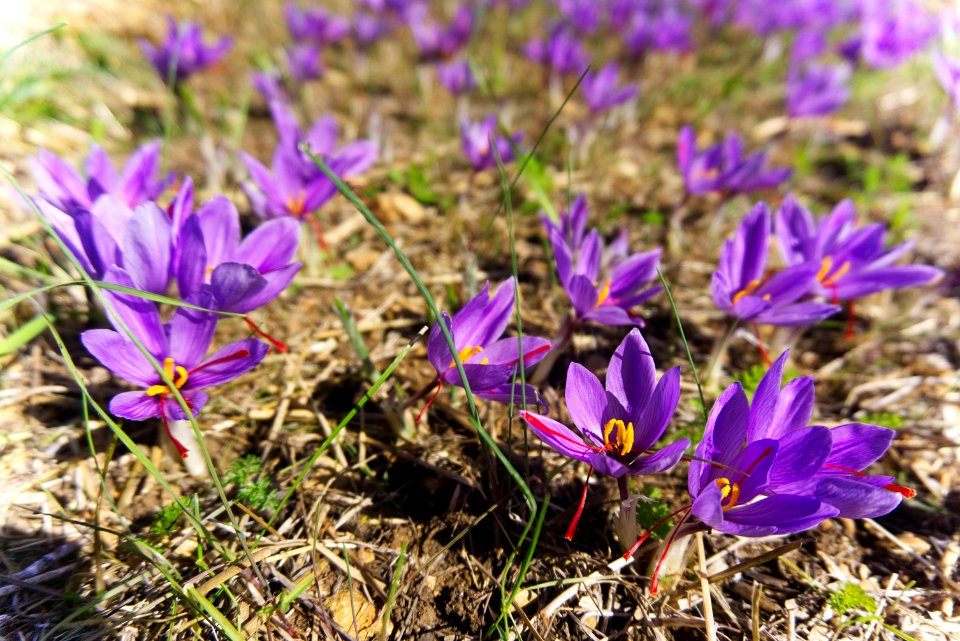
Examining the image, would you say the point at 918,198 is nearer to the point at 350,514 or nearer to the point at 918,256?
the point at 918,256

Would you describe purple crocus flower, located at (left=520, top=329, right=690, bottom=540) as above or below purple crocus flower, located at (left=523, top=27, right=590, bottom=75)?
below

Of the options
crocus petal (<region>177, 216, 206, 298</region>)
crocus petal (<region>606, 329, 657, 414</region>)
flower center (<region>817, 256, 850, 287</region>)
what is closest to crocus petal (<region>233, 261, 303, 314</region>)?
crocus petal (<region>177, 216, 206, 298</region>)

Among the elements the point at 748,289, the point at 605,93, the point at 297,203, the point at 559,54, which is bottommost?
the point at 748,289

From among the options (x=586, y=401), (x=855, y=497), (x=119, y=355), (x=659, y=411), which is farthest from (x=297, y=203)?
(x=855, y=497)

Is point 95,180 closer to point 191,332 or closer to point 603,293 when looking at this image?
point 191,332

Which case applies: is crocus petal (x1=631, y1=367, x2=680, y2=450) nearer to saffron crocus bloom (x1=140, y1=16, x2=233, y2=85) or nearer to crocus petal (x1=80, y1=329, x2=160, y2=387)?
crocus petal (x1=80, y1=329, x2=160, y2=387)
